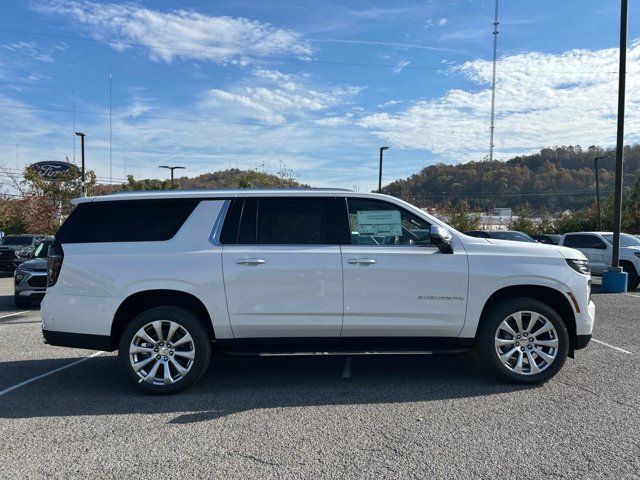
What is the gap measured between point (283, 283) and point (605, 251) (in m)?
13.3

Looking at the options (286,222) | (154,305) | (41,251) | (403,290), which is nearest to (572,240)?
(403,290)

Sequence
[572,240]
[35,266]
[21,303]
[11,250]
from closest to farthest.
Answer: [35,266], [21,303], [572,240], [11,250]

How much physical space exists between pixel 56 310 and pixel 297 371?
8.48ft

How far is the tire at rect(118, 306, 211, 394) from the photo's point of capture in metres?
4.89

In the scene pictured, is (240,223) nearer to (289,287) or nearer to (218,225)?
(218,225)

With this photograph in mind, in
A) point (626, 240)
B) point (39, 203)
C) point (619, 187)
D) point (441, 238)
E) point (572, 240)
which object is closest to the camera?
point (441, 238)

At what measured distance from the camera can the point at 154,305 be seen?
16.7ft

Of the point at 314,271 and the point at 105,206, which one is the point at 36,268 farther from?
the point at 314,271

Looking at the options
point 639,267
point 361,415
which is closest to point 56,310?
point 361,415

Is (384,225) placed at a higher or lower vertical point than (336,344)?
higher

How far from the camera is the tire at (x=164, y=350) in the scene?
489 centimetres

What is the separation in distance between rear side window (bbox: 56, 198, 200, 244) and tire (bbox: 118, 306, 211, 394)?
2.60 ft

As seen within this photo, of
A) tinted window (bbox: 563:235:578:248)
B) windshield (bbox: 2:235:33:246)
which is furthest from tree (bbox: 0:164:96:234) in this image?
tinted window (bbox: 563:235:578:248)

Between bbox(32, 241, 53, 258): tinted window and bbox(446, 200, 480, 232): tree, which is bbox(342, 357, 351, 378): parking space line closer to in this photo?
bbox(32, 241, 53, 258): tinted window
